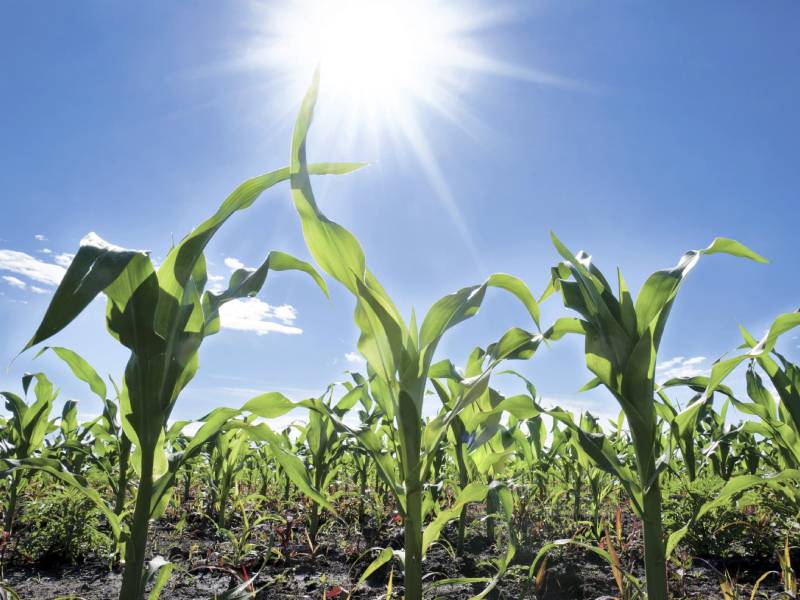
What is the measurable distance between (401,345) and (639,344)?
2.40 feet

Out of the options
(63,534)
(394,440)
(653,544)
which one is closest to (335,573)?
(394,440)

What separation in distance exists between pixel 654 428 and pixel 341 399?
7.39 feet

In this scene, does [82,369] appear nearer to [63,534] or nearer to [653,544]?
[63,534]

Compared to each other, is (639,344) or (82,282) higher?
(639,344)

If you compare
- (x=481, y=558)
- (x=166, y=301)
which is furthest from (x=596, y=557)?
(x=166, y=301)

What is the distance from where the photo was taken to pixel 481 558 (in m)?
2.74

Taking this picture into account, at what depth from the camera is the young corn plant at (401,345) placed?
145cm

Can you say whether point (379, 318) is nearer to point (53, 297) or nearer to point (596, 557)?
point (53, 297)

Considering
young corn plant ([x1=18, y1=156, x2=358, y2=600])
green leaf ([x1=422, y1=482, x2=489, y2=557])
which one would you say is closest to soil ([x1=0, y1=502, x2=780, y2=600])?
green leaf ([x1=422, y1=482, x2=489, y2=557])

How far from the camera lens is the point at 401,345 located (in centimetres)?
152

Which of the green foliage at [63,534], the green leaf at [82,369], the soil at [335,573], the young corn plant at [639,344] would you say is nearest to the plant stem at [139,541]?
the soil at [335,573]

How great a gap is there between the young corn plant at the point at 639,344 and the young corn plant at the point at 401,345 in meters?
0.35

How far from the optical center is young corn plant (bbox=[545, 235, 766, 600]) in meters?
1.56

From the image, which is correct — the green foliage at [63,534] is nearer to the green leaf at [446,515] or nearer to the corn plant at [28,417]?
the corn plant at [28,417]
